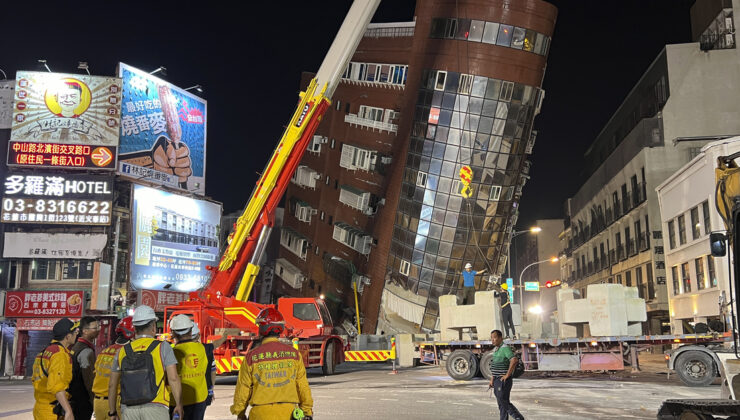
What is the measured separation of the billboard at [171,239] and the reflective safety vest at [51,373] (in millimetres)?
35015

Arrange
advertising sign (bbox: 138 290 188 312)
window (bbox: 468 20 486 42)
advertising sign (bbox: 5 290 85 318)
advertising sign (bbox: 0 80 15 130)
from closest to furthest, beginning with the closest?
1. advertising sign (bbox: 5 290 85 318)
2. window (bbox: 468 20 486 42)
3. advertising sign (bbox: 138 290 188 312)
4. advertising sign (bbox: 0 80 15 130)

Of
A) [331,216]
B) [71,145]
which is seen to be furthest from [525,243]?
[71,145]

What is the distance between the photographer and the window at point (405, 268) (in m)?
46.8

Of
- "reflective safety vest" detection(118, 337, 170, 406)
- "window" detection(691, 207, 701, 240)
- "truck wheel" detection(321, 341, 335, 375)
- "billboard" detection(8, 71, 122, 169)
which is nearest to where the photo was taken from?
"reflective safety vest" detection(118, 337, 170, 406)

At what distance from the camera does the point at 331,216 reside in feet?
165

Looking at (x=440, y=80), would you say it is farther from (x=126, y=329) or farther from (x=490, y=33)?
(x=126, y=329)

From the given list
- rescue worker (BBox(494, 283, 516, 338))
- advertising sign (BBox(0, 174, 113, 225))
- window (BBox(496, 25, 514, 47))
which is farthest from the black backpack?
window (BBox(496, 25, 514, 47))

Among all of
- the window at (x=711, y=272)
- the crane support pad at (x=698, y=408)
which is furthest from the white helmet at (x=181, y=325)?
the window at (x=711, y=272)

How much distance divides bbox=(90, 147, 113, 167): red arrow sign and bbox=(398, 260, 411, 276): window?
21.4 meters

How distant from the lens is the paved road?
46.9ft

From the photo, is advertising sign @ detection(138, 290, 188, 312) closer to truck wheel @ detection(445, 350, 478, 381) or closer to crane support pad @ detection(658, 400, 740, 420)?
truck wheel @ detection(445, 350, 478, 381)

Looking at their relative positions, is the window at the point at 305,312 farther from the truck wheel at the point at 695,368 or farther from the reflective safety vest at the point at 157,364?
the reflective safety vest at the point at 157,364

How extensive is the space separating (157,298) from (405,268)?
17.3 m

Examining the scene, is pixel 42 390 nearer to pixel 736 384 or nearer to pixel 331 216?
pixel 736 384
